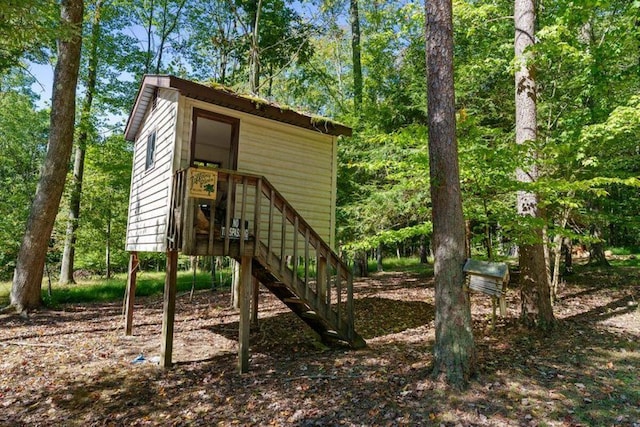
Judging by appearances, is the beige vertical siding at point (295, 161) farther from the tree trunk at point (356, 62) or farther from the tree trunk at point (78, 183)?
the tree trunk at point (78, 183)

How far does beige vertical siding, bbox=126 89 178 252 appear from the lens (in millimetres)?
6641

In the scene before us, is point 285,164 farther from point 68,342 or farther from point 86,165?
point 86,165

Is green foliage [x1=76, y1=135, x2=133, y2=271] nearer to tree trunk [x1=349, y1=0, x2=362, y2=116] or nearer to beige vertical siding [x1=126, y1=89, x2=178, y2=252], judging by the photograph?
beige vertical siding [x1=126, y1=89, x2=178, y2=252]

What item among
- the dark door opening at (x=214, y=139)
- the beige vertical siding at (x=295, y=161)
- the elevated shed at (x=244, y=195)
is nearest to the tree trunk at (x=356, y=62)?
the dark door opening at (x=214, y=139)

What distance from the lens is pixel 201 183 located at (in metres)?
5.50

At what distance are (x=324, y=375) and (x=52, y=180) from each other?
9.52 m

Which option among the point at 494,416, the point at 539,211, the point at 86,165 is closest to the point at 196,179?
the point at 494,416

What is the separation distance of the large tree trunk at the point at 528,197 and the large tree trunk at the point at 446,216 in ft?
8.30

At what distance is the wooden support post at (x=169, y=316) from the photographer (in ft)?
20.4

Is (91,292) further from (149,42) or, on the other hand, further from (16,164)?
(149,42)

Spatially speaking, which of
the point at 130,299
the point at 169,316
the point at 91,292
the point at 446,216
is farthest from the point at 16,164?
the point at 446,216

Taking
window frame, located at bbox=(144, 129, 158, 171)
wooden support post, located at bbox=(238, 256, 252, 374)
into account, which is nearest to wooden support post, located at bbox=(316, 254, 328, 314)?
wooden support post, located at bbox=(238, 256, 252, 374)

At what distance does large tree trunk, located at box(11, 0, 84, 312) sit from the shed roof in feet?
9.45

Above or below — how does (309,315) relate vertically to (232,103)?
below
